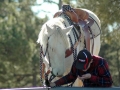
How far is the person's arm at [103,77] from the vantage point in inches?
229

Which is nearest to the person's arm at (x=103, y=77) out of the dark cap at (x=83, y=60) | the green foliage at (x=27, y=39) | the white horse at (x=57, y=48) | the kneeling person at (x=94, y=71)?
the kneeling person at (x=94, y=71)

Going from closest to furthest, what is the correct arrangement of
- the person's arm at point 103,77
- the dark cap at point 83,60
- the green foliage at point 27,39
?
the dark cap at point 83,60, the person's arm at point 103,77, the green foliage at point 27,39

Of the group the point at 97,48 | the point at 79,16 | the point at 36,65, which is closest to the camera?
the point at 79,16

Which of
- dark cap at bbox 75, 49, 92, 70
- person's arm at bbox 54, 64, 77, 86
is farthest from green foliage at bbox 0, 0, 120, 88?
dark cap at bbox 75, 49, 92, 70

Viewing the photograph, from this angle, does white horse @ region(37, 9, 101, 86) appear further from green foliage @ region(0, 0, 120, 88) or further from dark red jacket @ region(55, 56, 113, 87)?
green foliage @ region(0, 0, 120, 88)

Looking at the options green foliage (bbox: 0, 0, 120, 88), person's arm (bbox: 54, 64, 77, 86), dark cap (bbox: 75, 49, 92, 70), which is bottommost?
green foliage (bbox: 0, 0, 120, 88)

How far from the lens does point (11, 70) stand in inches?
1055

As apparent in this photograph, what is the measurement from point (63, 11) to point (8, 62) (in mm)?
17878

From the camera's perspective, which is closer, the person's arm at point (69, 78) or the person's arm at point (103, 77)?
the person's arm at point (103, 77)

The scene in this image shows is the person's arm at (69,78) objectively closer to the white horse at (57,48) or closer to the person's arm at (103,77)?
the person's arm at (103,77)

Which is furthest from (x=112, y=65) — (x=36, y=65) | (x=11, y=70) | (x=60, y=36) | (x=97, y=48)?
(x=60, y=36)

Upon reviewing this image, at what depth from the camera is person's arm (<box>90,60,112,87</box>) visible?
581 cm

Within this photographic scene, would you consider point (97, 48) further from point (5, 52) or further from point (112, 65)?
point (112, 65)

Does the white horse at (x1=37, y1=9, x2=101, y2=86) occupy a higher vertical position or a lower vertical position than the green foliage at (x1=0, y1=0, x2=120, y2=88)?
higher
